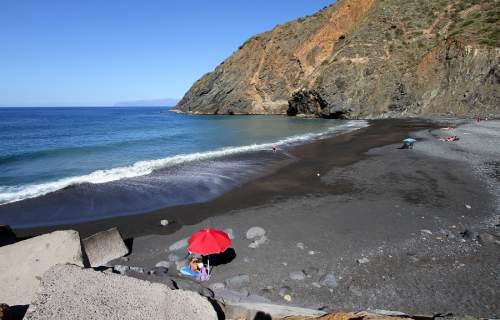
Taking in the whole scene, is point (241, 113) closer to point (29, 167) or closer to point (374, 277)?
point (29, 167)

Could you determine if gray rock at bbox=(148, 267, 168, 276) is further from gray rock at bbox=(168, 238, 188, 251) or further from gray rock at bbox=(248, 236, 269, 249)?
gray rock at bbox=(248, 236, 269, 249)

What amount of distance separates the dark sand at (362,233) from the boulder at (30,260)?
2373mm

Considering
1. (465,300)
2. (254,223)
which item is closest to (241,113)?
(254,223)

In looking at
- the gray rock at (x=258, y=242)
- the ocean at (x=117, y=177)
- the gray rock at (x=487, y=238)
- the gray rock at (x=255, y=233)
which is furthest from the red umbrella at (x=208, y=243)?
the gray rock at (x=487, y=238)

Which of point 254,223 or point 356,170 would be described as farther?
point 356,170

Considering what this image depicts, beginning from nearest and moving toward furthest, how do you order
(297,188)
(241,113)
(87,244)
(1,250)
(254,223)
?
(1,250) < (87,244) < (254,223) < (297,188) < (241,113)

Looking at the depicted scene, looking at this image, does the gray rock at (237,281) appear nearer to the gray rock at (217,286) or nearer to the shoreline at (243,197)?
the gray rock at (217,286)

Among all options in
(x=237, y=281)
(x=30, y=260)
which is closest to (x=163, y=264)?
(x=237, y=281)

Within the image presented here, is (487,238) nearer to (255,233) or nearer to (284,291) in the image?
(284,291)

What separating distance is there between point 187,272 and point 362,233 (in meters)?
6.71

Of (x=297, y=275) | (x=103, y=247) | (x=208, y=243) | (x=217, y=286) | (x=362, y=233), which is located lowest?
(x=217, y=286)

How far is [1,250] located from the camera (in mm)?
8953

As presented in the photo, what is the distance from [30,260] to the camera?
8758 mm

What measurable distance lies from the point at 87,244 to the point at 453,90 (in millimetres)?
68448
